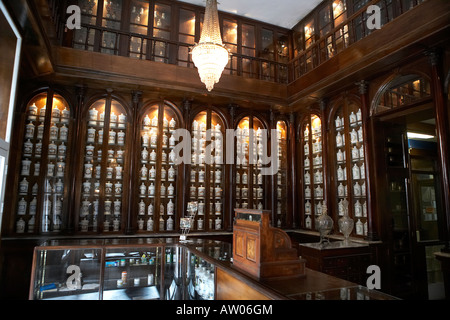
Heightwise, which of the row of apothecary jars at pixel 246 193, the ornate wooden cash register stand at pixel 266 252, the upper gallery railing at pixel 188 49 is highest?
the upper gallery railing at pixel 188 49

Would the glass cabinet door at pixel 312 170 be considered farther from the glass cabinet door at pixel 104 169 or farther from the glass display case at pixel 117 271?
the glass cabinet door at pixel 104 169

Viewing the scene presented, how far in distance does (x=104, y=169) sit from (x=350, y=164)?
4.87 meters

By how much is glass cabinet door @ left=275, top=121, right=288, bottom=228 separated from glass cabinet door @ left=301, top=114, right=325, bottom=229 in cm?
46

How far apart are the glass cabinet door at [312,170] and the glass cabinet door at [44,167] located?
508 centimetres

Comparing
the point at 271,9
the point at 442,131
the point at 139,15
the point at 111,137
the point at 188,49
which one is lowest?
the point at 442,131

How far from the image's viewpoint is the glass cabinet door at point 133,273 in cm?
339

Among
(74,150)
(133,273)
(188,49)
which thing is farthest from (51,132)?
(133,273)

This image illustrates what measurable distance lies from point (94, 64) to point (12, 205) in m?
2.93

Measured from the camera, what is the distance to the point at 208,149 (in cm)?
678

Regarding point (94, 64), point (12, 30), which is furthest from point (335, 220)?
point (12, 30)

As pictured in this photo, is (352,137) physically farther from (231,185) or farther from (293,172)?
(231,185)

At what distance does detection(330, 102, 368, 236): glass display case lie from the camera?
556cm

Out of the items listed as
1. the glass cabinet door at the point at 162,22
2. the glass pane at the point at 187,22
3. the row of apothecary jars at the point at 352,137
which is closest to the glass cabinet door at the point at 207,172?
the glass cabinet door at the point at 162,22

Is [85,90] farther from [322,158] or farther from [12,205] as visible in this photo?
[322,158]
